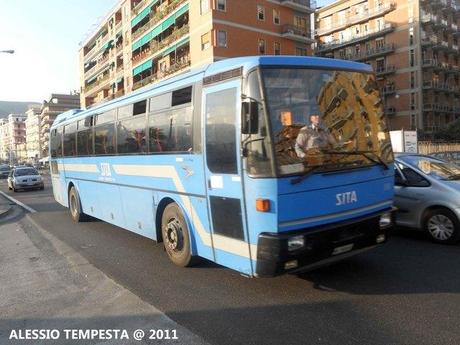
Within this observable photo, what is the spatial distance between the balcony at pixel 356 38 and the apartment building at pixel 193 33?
47.8 ft

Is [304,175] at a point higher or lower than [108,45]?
lower

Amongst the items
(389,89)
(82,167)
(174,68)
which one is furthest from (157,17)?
(82,167)

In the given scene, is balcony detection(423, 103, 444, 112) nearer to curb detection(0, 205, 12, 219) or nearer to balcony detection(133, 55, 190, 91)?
balcony detection(133, 55, 190, 91)

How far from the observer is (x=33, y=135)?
146000 mm

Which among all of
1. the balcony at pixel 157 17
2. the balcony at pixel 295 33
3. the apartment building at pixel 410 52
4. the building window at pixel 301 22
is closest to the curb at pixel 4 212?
the balcony at pixel 157 17

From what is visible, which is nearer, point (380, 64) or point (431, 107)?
point (431, 107)

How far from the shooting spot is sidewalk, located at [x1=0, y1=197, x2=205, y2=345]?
180 inches

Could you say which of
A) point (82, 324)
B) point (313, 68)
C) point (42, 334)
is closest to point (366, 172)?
point (313, 68)

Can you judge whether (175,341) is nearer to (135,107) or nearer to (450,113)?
(135,107)

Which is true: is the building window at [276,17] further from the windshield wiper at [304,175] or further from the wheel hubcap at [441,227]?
the windshield wiper at [304,175]

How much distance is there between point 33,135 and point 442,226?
155m

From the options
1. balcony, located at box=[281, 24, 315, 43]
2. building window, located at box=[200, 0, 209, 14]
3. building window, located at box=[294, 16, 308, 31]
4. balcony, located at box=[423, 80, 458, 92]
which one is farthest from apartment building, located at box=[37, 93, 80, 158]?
balcony, located at box=[423, 80, 458, 92]

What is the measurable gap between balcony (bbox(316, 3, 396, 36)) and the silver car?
59.1 m

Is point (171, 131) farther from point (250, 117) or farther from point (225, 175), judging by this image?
point (250, 117)
